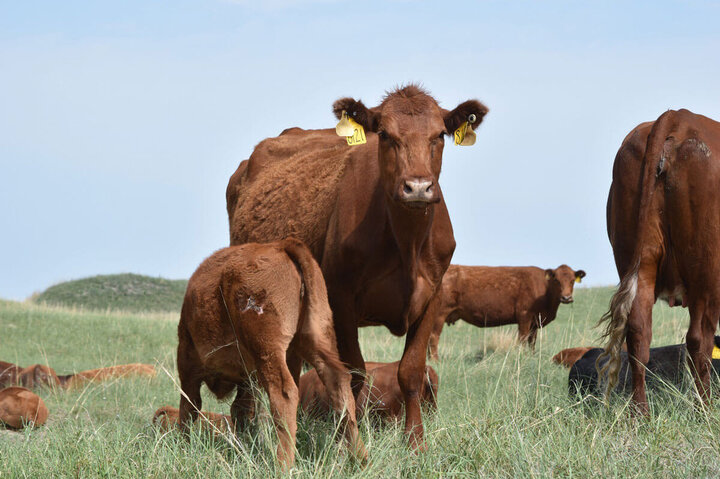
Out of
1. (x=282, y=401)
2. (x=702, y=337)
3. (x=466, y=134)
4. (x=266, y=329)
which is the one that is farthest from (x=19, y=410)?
(x=702, y=337)

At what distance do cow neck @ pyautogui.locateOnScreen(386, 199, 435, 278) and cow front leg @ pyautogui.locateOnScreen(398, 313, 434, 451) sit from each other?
0.51 meters

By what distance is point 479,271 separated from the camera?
20.2 metres

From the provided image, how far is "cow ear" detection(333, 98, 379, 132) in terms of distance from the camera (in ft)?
21.0

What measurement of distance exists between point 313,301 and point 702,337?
350cm

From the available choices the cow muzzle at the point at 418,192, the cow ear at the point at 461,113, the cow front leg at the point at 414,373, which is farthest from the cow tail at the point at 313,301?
the cow ear at the point at 461,113

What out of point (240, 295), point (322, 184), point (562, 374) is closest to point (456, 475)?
point (240, 295)

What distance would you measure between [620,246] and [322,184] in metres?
2.69

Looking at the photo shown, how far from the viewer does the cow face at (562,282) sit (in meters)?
19.5

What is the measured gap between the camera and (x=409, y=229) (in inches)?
244

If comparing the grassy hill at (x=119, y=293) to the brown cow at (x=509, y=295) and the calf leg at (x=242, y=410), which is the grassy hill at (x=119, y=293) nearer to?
the brown cow at (x=509, y=295)

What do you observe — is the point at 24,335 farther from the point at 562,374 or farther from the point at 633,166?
the point at 633,166

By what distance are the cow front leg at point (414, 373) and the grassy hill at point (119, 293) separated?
3036cm

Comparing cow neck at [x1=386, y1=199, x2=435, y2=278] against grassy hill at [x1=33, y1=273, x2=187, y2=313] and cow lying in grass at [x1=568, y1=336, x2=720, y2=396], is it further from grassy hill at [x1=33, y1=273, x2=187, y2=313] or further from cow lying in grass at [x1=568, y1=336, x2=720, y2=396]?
grassy hill at [x1=33, y1=273, x2=187, y2=313]

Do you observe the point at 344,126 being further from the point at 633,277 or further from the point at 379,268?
the point at 633,277
